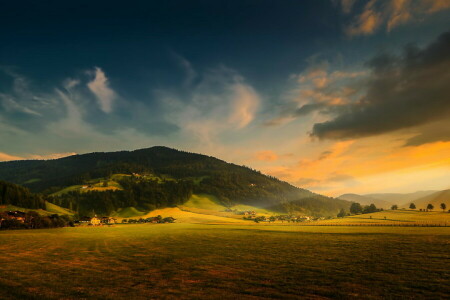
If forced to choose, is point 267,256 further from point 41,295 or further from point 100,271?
point 41,295

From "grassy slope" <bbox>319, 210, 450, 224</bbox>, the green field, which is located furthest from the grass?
the green field

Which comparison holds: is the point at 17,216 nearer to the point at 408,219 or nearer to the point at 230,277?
the point at 230,277

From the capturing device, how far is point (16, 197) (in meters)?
180

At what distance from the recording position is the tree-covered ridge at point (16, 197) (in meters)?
175

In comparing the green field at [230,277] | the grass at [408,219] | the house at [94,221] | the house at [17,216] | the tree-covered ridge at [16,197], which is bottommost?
the house at [94,221]

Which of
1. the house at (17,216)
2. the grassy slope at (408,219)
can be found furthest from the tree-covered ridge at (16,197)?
the grassy slope at (408,219)

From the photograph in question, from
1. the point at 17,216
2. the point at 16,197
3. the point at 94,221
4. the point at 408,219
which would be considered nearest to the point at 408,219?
the point at 408,219

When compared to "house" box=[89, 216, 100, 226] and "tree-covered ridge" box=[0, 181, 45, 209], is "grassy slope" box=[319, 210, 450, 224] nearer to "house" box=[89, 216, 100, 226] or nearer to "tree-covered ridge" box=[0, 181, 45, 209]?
"house" box=[89, 216, 100, 226]

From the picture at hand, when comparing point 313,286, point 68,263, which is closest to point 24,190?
point 68,263

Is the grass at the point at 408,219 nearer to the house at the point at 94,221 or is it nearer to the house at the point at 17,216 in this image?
the house at the point at 94,221

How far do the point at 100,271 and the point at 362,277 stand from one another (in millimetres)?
29556

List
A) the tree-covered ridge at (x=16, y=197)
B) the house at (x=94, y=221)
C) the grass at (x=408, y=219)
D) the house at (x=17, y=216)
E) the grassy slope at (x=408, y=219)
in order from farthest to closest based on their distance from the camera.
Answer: the house at (x=94, y=221) → the tree-covered ridge at (x=16, y=197) → the house at (x=17, y=216) → the grassy slope at (x=408, y=219) → the grass at (x=408, y=219)

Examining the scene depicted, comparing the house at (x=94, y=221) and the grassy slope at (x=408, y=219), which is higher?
the grassy slope at (x=408, y=219)

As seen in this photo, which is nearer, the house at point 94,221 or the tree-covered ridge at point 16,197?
the tree-covered ridge at point 16,197
